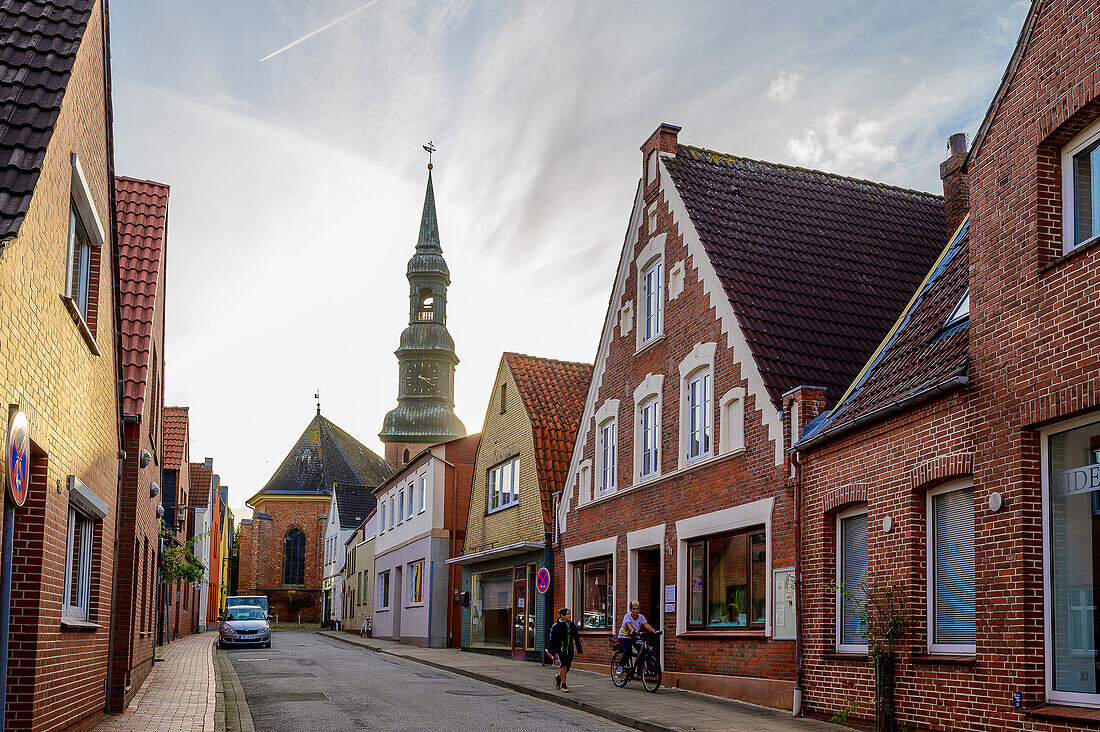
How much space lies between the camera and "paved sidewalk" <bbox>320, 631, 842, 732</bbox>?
1371 cm

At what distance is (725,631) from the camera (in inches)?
697

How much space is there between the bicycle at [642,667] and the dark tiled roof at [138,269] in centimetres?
903

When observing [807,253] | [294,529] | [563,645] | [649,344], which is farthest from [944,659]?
[294,529]

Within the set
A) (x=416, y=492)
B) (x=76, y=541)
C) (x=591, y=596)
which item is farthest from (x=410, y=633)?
(x=76, y=541)

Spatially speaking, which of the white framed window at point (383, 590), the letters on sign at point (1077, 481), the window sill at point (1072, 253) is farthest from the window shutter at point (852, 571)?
the white framed window at point (383, 590)

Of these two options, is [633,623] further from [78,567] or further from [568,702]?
[78,567]

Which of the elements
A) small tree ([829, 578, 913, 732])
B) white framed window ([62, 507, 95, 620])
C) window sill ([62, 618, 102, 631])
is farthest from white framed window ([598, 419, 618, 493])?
window sill ([62, 618, 102, 631])

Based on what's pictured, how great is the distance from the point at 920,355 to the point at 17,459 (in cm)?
1057

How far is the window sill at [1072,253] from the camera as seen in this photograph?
32.2ft

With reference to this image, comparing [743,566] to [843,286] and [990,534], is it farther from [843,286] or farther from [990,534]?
[990,534]

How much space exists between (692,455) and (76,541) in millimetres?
10393

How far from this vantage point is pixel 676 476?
65.1ft

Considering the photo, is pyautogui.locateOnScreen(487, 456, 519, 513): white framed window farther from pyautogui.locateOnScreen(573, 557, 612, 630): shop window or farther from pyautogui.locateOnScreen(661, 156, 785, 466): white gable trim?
pyautogui.locateOnScreen(661, 156, 785, 466): white gable trim

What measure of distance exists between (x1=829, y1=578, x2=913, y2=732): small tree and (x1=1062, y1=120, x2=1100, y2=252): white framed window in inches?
177
